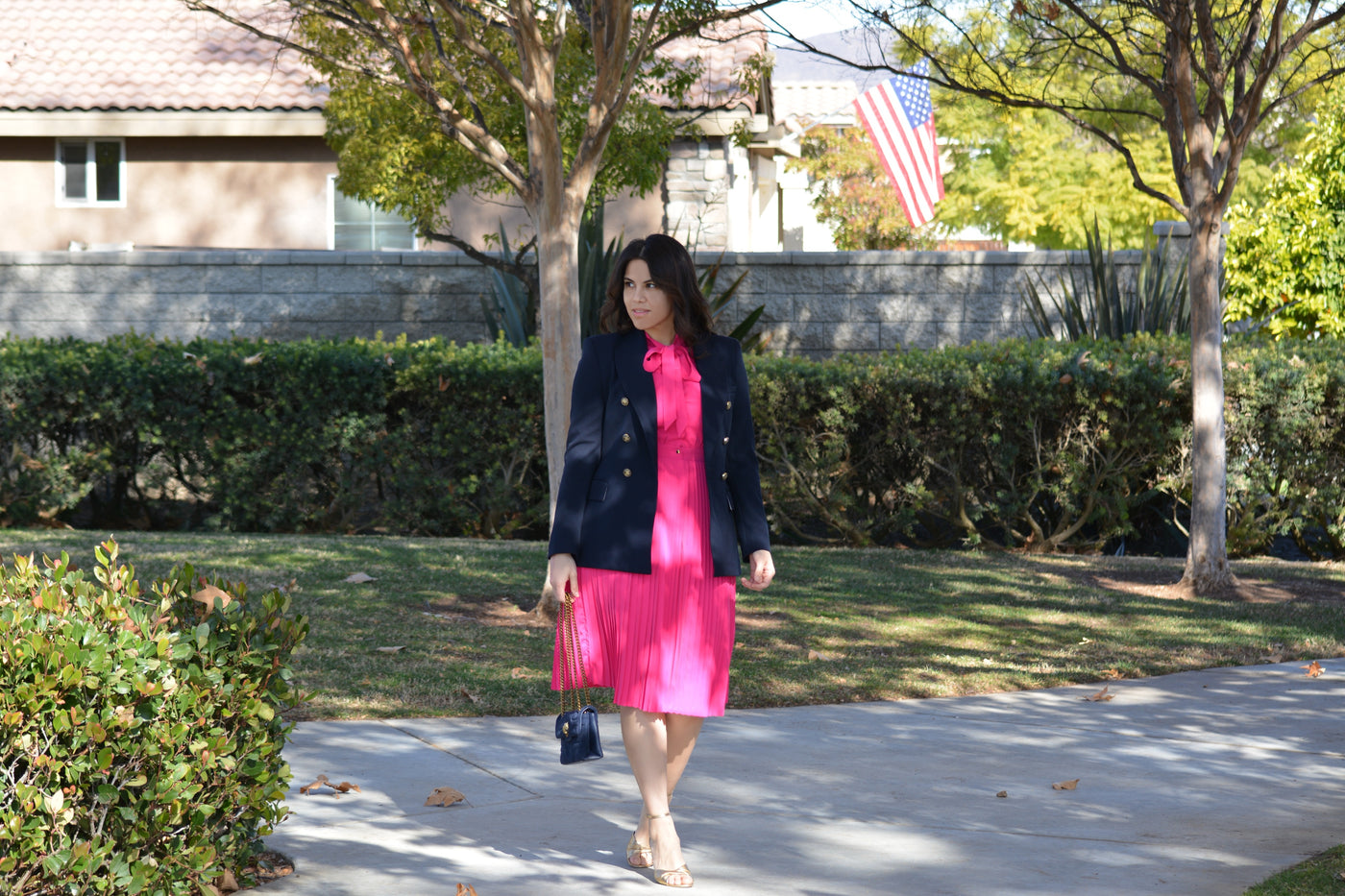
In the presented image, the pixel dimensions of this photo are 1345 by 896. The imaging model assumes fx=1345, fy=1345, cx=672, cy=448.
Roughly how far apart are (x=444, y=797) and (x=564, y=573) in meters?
1.02

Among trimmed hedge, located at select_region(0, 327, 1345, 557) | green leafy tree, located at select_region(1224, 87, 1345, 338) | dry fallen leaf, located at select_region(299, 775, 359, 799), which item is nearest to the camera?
dry fallen leaf, located at select_region(299, 775, 359, 799)

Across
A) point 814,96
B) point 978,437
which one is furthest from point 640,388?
point 814,96

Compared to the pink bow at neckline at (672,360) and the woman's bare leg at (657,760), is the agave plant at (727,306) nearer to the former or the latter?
the pink bow at neckline at (672,360)

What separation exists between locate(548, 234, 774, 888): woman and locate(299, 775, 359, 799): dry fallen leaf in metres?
0.99

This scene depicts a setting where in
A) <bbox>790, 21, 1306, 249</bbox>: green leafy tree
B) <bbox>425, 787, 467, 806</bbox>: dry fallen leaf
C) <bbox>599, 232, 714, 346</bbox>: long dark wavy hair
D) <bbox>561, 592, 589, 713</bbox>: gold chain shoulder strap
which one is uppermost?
<bbox>790, 21, 1306, 249</bbox>: green leafy tree

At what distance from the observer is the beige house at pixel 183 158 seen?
56.6ft

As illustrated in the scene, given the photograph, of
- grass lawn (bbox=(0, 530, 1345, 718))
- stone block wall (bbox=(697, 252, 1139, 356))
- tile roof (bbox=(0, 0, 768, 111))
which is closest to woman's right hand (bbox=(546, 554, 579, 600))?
grass lawn (bbox=(0, 530, 1345, 718))

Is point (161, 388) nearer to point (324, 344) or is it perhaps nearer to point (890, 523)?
point (324, 344)

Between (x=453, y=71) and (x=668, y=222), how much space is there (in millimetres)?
9464

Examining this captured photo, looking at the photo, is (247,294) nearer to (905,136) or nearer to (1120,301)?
(1120,301)

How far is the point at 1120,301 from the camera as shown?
39.1 ft

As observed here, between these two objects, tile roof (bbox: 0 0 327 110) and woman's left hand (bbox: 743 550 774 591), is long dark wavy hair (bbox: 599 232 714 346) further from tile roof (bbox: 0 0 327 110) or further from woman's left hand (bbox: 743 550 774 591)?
tile roof (bbox: 0 0 327 110)

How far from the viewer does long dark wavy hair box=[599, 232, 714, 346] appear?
157 inches

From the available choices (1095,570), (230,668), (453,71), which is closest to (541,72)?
(453,71)
